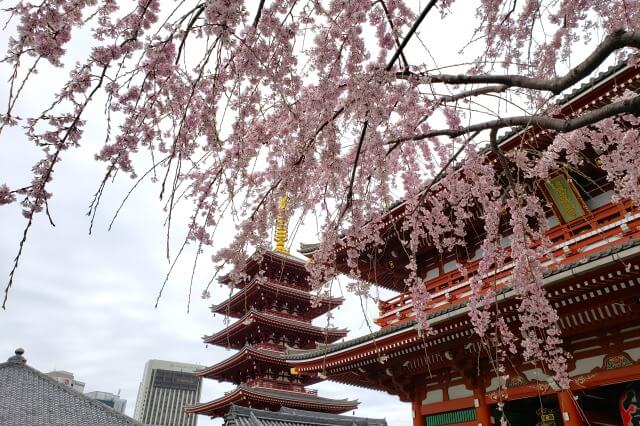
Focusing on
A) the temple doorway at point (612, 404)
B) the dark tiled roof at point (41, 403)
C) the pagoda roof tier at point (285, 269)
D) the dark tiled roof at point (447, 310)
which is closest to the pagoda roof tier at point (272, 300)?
the pagoda roof tier at point (285, 269)

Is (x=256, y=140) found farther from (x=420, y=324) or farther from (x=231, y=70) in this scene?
(x=420, y=324)

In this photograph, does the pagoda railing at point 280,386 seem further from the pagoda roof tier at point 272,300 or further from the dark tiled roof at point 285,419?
the dark tiled roof at point 285,419

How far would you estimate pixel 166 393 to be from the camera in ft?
265

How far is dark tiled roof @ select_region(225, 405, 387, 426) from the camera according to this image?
11117 mm

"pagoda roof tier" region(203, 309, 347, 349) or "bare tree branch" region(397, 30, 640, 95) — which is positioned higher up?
"pagoda roof tier" region(203, 309, 347, 349)

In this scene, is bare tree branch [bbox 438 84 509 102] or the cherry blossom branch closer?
the cherry blossom branch

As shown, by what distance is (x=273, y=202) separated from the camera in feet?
11.0

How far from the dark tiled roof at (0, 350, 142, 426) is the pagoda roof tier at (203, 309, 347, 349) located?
5098 millimetres

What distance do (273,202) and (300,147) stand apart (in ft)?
1.73

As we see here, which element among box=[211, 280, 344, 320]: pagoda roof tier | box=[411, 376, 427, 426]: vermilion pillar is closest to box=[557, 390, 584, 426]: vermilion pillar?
box=[411, 376, 427, 426]: vermilion pillar

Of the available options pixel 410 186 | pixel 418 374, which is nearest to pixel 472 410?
pixel 418 374

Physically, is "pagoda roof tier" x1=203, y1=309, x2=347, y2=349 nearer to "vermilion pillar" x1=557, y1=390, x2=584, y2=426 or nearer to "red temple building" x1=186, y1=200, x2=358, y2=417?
"red temple building" x1=186, y1=200, x2=358, y2=417

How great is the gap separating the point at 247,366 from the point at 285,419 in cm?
548

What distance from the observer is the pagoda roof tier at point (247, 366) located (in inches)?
627
